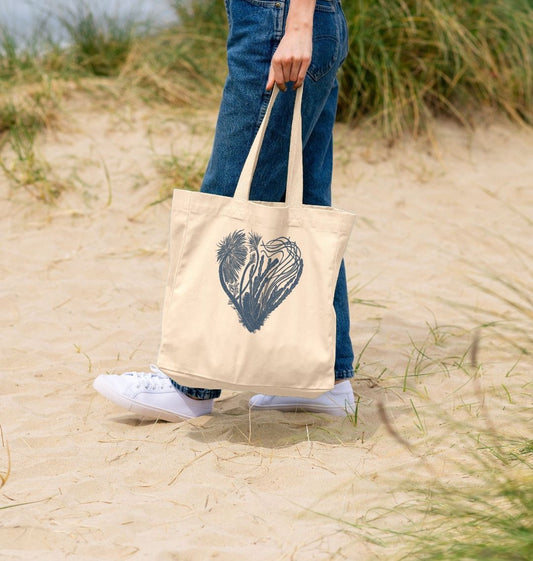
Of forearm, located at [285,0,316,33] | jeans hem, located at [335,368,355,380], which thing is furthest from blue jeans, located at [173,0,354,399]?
jeans hem, located at [335,368,355,380]

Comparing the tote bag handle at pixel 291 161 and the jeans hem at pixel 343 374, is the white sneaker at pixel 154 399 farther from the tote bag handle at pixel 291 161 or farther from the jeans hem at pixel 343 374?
the tote bag handle at pixel 291 161

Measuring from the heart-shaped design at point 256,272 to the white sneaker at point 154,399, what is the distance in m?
0.45

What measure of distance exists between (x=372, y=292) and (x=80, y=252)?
1.42m

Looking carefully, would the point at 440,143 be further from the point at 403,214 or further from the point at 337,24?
the point at 337,24

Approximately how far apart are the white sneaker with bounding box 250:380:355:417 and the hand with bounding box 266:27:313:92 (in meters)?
0.87

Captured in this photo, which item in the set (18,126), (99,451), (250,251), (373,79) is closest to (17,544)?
(99,451)

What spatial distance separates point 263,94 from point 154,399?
87cm

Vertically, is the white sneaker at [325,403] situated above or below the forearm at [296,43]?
below

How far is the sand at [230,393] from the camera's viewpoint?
1631 mm

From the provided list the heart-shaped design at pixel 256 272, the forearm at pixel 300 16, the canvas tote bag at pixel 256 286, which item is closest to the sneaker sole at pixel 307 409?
the canvas tote bag at pixel 256 286

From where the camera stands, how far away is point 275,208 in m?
1.78

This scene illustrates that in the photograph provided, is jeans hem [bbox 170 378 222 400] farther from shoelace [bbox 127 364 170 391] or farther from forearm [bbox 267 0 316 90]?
forearm [bbox 267 0 316 90]

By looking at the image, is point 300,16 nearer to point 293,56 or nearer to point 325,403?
point 293,56

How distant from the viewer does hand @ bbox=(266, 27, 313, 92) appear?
1.71 meters
